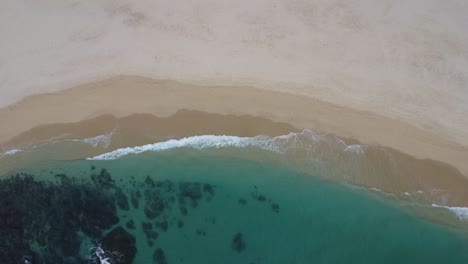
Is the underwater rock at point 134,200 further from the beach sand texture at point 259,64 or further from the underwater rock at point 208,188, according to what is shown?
the beach sand texture at point 259,64

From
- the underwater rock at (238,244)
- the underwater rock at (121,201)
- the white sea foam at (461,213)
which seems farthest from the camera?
the underwater rock at (121,201)

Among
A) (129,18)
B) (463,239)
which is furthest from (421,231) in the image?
(129,18)

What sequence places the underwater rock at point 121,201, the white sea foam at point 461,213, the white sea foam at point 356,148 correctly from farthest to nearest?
the underwater rock at point 121,201
the white sea foam at point 356,148
the white sea foam at point 461,213

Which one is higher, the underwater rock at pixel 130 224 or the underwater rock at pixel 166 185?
the underwater rock at pixel 166 185

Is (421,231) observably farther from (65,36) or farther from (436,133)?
(65,36)

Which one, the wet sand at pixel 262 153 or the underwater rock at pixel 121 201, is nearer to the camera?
the wet sand at pixel 262 153

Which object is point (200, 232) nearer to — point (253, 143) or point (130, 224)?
point (130, 224)

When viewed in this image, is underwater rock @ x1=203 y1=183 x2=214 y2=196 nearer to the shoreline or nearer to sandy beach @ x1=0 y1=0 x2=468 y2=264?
sandy beach @ x1=0 y1=0 x2=468 y2=264

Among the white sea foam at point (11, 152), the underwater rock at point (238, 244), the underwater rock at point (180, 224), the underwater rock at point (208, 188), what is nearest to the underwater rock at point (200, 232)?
the underwater rock at point (180, 224)
